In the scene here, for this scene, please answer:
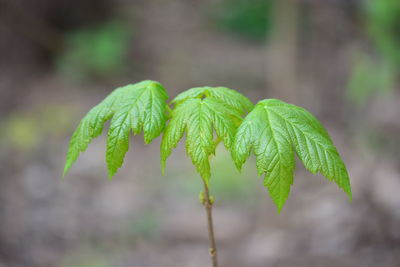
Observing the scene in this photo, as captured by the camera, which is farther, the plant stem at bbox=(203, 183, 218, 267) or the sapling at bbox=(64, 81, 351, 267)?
the plant stem at bbox=(203, 183, 218, 267)

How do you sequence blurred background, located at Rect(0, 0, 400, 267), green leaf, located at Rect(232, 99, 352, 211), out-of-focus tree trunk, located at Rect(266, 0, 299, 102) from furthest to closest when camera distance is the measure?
out-of-focus tree trunk, located at Rect(266, 0, 299, 102) → blurred background, located at Rect(0, 0, 400, 267) → green leaf, located at Rect(232, 99, 352, 211)

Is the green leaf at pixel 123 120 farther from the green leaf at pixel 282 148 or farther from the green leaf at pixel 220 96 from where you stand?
the green leaf at pixel 282 148

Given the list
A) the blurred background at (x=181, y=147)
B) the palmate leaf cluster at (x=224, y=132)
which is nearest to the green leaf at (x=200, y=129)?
the palmate leaf cluster at (x=224, y=132)

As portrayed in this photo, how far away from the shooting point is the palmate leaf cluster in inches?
47.8

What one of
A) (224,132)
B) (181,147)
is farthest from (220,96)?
(181,147)

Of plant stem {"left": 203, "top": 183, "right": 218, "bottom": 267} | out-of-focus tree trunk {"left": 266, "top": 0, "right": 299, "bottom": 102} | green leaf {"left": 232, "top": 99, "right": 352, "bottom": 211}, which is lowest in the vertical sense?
plant stem {"left": 203, "top": 183, "right": 218, "bottom": 267}

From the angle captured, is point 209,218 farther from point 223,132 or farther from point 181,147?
point 181,147

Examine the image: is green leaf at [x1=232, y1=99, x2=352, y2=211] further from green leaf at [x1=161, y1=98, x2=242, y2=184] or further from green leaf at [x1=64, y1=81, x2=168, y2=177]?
green leaf at [x1=64, y1=81, x2=168, y2=177]

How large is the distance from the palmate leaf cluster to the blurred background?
2680mm

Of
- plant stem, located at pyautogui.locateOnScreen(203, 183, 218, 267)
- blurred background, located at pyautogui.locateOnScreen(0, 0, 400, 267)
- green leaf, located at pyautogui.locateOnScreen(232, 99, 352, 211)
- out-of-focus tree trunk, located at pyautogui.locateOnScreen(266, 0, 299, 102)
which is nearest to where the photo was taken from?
green leaf, located at pyautogui.locateOnScreen(232, 99, 352, 211)

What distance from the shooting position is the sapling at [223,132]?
3.98ft

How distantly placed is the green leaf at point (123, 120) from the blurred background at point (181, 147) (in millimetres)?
2836

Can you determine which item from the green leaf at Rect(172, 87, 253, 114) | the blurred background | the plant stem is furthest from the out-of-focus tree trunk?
the plant stem

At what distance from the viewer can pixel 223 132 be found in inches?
50.4
